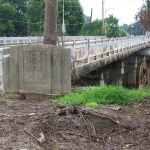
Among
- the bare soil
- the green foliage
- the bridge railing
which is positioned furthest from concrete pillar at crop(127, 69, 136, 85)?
the bare soil

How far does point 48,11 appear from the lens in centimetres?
1145

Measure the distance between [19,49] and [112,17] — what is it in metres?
73.5

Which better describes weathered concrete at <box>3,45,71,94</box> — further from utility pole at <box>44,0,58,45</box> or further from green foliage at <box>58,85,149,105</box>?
utility pole at <box>44,0,58,45</box>

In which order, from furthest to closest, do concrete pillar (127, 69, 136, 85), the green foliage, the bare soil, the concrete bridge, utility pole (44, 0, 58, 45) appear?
1. concrete pillar (127, 69, 136, 85)
2. the concrete bridge
3. utility pole (44, 0, 58, 45)
4. the green foliage
5. the bare soil

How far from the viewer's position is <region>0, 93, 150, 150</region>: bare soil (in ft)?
15.5

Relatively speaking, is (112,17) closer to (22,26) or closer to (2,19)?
(22,26)

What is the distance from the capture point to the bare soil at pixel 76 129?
15.5 feet

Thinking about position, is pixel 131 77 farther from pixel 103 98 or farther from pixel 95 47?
pixel 103 98

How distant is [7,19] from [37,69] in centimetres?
5087

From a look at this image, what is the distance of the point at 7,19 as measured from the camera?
5806cm

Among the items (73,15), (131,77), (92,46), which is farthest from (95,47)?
(73,15)

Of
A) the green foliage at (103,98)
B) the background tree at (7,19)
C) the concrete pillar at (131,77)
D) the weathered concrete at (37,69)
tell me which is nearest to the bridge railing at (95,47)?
the weathered concrete at (37,69)

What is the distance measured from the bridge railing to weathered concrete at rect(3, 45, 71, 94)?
1341 millimetres

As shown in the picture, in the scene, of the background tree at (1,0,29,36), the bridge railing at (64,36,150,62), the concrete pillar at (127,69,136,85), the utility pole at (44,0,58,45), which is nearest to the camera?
the utility pole at (44,0,58,45)
